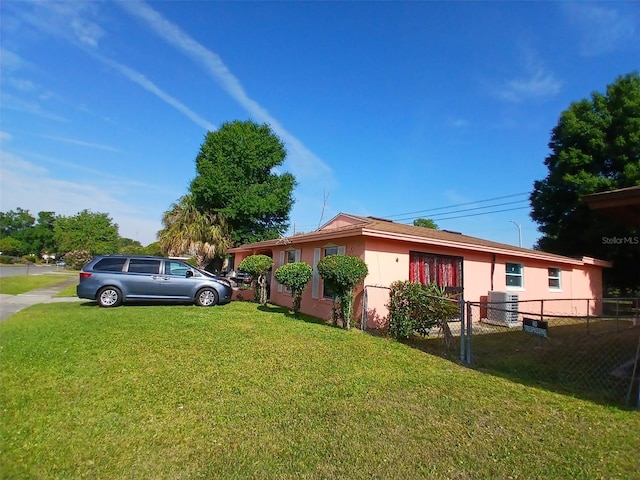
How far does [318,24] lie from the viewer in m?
10.5

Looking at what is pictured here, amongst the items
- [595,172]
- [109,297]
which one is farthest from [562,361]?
[595,172]

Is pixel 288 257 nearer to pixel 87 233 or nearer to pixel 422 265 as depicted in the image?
pixel 422 265

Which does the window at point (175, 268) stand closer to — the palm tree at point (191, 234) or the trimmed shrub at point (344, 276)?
the trimmed shrub at point (344, 276)

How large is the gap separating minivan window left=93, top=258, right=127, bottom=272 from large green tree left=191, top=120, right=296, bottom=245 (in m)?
14.0

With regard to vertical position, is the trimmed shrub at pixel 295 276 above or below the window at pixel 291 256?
below

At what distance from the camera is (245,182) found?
26.6m

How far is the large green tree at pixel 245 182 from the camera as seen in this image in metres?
25.6

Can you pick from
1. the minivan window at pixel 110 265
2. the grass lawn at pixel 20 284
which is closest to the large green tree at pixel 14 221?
the grass lawn at pixel 20 284

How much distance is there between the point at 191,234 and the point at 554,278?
19335mm

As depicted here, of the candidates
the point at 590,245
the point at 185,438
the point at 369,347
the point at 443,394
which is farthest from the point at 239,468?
the point at 590,245

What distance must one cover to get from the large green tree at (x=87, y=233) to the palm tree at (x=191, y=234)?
139 feet

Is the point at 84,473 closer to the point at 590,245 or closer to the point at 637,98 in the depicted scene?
the point at 590,245

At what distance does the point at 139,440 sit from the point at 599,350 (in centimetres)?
879

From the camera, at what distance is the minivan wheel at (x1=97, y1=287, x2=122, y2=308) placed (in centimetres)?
1098
